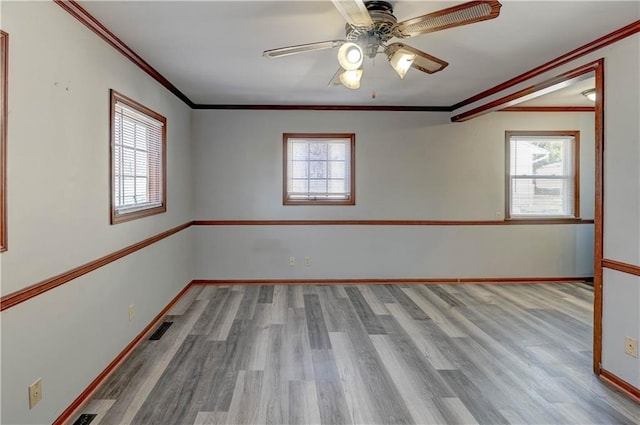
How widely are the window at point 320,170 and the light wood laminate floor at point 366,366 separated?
1539 mm

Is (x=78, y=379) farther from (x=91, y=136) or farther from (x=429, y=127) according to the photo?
(x=429, y=127)

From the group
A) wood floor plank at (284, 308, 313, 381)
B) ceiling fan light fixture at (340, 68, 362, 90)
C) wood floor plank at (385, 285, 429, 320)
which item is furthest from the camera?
wood floor plank at (385, 285, 429, 320)

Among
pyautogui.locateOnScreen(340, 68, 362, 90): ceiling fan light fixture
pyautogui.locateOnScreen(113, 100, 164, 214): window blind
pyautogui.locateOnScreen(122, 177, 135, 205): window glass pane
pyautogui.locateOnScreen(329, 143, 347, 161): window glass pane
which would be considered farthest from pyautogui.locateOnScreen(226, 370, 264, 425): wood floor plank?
pyautogui.locateOnScreen(329, 143, 347, 161): window glass pane

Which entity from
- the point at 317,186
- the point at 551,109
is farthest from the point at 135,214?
the point at 551,109

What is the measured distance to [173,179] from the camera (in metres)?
4.76

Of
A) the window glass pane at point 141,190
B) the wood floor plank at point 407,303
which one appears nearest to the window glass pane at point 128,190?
the window glass pane at point 141,190

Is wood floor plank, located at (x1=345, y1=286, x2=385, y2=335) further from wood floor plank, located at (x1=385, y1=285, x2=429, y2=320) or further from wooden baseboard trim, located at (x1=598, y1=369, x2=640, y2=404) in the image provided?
wooden baseboard trim, located at (x1=598, y1=369, x2=640, y2=404)

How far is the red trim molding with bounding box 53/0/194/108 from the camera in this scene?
→ 2.37 meters

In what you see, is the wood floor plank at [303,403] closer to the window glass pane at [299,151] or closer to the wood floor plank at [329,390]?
the wood floor plank at [329,390]

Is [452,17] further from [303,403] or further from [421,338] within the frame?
[421,338]

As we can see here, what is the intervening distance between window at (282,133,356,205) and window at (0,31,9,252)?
3993 millimetres

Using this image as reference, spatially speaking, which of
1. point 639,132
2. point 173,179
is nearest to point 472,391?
point 639,132

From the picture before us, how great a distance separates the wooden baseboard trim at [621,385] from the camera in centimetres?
265

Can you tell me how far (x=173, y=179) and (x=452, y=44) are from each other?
3.30m
